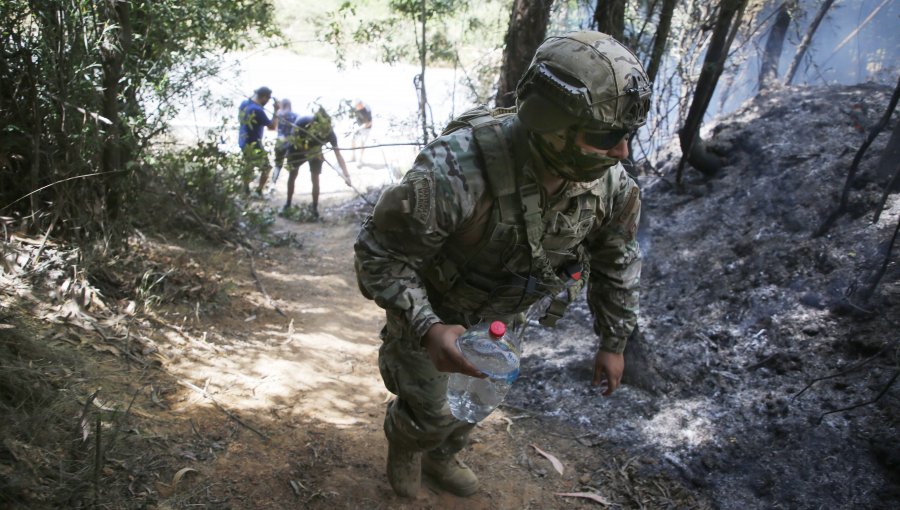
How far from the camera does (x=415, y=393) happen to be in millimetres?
2391

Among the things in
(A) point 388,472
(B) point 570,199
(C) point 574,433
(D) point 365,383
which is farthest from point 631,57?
(D) point 365,383

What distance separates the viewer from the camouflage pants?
2.39 m

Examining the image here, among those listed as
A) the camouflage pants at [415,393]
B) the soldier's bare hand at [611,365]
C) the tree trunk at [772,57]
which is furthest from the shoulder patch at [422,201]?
the tree trunk at [772,57]

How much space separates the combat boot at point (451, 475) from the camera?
2.90m

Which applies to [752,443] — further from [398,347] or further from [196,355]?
[196,355]

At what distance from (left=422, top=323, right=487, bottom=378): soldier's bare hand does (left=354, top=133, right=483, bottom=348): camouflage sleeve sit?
0.04m

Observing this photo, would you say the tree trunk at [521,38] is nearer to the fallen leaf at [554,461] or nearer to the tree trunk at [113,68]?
the fallen leaf at [554,461]

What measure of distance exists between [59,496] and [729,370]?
3318mm

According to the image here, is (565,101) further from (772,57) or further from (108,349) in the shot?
(772,57)

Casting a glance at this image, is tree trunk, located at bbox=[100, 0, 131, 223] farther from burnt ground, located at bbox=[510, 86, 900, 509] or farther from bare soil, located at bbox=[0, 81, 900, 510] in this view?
burnt ground, located at bbox=[510, 86, 900, 509]

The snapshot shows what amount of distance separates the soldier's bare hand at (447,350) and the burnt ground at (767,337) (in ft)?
5.91

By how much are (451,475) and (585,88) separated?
184 centimetres

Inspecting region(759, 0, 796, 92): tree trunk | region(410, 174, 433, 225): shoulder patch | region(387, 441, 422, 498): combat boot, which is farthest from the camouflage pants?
region(759, 0, 796, 92): tree trunk

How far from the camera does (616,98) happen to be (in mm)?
1933
